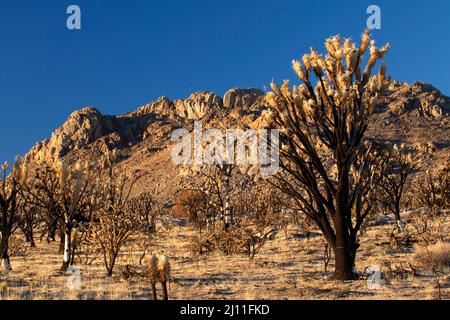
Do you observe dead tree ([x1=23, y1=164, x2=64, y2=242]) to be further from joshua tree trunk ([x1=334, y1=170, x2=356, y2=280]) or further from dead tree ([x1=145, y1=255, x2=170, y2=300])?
joshua tree trunk ([x1=334, y1=170, x2=356, y2=280])

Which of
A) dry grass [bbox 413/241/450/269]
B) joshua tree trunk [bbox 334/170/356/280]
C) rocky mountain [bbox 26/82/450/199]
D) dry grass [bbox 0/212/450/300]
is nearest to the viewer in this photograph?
dry grass [bbox 0/212/450/300]

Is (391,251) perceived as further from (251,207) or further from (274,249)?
(251,207)

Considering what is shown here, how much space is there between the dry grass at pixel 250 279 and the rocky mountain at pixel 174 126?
33.4 metres

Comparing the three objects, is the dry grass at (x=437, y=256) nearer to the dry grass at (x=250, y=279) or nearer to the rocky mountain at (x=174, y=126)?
the dry grass at (x=250, y=279)

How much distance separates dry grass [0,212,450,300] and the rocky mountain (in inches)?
1314

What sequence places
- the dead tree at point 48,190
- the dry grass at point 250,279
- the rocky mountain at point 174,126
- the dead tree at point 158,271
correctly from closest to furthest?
the dead tree at point 158,271 → the dry grass at point 250,279 → the dead tree at point 48,190 → the rocky mountain at point 174,126

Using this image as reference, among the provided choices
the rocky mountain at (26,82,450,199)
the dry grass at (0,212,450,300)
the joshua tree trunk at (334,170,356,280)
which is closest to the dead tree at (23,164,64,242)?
the dry grass at (0,212,450,300)

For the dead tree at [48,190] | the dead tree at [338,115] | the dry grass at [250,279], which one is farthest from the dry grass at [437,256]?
the dead tree at [48,190]

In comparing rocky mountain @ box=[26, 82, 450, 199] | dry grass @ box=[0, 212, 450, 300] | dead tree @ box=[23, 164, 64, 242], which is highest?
rocky mountain @ box=[26, 82, 450, 199]

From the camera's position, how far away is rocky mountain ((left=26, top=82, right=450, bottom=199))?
6606 centimetres

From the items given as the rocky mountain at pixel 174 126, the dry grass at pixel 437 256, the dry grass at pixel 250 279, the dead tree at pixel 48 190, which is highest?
the rocky mountain at pixel 174 126

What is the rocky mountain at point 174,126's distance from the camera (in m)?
66.1

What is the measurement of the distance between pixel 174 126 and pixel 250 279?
90.1 meters
